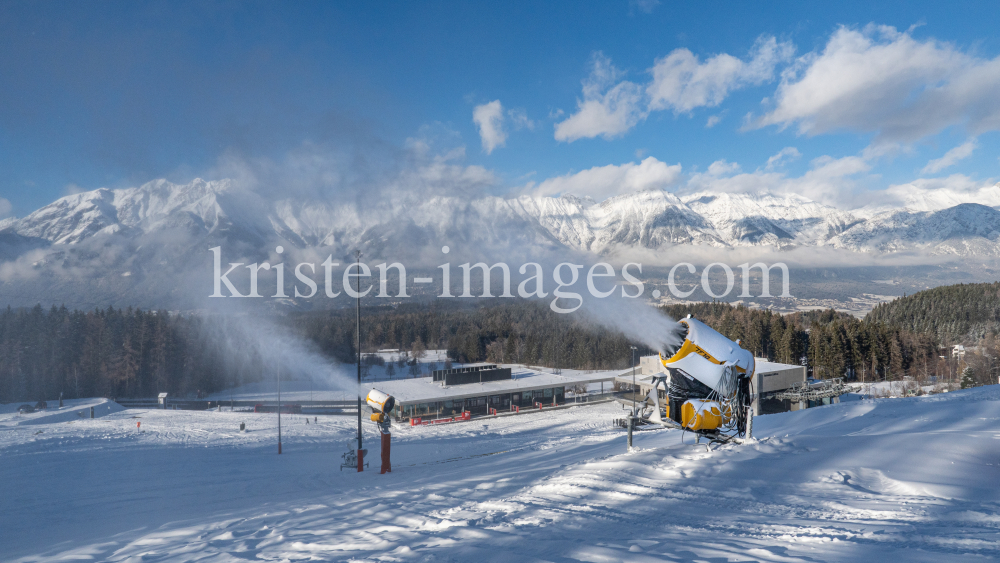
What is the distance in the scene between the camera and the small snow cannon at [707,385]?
10.6 meters

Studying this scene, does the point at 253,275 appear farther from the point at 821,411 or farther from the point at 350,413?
the point at 821,411

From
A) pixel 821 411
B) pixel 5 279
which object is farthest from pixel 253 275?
pixel 821 411

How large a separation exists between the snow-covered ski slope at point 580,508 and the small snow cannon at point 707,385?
802 mm

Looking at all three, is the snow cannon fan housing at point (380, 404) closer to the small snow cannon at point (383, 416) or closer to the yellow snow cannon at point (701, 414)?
the small snow cannon at point (383, 416)

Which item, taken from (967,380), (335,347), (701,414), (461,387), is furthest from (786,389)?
(335,347)

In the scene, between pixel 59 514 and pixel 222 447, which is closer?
pixel 59 514

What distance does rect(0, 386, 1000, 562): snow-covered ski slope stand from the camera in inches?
244

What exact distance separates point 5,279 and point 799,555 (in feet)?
937

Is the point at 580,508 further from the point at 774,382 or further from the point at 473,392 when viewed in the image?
the point at 774,382

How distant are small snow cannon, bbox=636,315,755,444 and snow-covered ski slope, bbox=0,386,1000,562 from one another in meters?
0.80

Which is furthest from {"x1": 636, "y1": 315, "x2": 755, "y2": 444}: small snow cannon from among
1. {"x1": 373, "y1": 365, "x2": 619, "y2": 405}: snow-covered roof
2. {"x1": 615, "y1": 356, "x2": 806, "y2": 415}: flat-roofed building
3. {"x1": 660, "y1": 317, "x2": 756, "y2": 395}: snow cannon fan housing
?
{"x1": 615, "y1": 356, "x2": 806, "y2": 415}: flat-roofed building

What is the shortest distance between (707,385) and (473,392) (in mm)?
33911

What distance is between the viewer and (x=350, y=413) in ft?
133

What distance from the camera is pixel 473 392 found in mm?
43031
